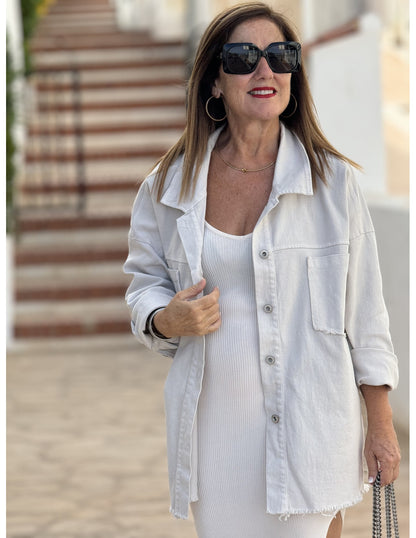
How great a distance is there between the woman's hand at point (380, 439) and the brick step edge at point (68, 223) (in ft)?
27.6

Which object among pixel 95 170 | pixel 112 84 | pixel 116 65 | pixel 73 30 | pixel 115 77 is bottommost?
pixel 95 170

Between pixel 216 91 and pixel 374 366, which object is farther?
pixel 216 91

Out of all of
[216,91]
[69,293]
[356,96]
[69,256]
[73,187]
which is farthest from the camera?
[73,187]

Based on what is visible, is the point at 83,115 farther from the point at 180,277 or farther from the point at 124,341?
the point at 180,277

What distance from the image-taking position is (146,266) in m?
2.39

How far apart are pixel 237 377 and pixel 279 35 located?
756mm

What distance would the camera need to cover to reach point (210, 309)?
2.17m

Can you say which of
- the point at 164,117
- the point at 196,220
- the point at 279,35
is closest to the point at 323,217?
the point at 196,220

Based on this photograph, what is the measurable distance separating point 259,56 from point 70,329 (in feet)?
23.4

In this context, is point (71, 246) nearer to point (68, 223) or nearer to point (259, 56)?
point (68, 223)

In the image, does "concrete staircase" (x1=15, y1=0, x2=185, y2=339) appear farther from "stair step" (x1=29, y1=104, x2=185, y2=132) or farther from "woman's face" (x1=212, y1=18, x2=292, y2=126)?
"woman's face" (x1=212, y1=18, x2=292, y2=126)

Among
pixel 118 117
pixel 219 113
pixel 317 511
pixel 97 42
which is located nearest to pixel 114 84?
pixel 118 117

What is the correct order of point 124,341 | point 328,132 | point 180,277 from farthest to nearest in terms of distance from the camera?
point 124,341 → point 328,132 → point 180,277

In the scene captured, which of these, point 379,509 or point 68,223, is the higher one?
point 68,223
